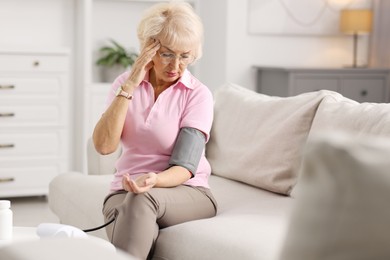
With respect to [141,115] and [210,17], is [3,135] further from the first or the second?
[141,115]

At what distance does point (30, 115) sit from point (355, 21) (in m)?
2.33

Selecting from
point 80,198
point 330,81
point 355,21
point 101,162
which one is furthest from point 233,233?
point 355,21

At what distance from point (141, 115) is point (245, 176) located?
0.62 metres

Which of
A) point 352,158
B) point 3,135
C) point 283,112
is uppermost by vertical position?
point 352,158

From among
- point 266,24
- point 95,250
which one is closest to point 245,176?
point 95,250

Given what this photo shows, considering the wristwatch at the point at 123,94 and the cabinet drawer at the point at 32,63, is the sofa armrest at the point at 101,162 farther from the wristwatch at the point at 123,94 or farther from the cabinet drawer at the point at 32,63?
the cabinet drawer at the point at 32,63

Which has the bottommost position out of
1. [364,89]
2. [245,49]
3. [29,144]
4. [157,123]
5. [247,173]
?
[29,144]

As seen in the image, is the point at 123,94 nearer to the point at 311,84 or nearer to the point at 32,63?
the point at 32,63

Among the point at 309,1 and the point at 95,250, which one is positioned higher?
the point at 309,1

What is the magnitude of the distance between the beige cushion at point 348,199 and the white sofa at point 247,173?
4.38 feet

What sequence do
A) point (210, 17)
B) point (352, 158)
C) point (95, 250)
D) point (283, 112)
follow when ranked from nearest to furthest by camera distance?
point (352, 158) → point (95, 250) → point (283, 112) → point (210, 17)

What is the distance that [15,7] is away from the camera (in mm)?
5312

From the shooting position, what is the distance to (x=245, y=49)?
18.4 ft

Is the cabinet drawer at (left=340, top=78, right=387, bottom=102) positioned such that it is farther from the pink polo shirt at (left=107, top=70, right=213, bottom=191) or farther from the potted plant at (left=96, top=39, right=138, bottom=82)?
the pink polo shirt at (left=107, top=70, right=213, bottom=191)
